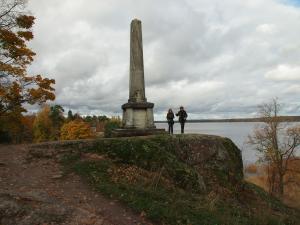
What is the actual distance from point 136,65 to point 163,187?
23.1ft

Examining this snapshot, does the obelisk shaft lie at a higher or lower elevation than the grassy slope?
higher

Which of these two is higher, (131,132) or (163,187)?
(131,132)

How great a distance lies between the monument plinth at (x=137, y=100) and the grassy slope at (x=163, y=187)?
2.61m

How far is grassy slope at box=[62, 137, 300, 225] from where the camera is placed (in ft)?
26.3

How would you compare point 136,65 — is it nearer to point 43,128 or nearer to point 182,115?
point 182,115

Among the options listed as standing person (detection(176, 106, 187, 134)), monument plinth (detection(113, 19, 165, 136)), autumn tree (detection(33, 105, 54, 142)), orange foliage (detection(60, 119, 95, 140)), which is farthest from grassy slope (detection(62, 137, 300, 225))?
autumn tree (detection(33, 105, 54, 142))

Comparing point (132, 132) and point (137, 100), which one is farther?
point (137, 100)

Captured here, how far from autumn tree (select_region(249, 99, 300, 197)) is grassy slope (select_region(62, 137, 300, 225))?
64.0 feet

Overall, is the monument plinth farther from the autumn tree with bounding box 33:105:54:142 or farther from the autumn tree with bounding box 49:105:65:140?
the autumn tree with bounding box 49:105:65:140

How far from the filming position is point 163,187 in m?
9.96

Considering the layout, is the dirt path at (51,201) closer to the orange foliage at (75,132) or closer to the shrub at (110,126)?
the shrub at (110,126)

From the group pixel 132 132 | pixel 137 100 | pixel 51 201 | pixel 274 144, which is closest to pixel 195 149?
pixel 132 132

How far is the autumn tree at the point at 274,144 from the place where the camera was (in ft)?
104

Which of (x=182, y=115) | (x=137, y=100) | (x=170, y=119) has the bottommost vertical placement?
(x=170, y=119)
